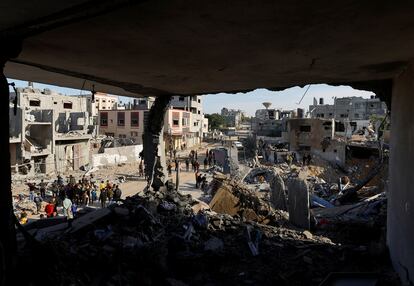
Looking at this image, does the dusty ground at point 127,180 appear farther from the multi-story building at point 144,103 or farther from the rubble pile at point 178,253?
the multi-story building at point 144,103

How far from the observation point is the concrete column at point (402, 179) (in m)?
5.00

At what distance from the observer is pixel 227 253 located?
678cm

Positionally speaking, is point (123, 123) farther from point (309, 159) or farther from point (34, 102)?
point (309, 159)

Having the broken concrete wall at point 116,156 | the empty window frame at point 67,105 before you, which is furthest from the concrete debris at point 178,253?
the empty window frame at point 67,105

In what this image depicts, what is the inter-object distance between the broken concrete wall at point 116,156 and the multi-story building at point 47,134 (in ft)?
3.84

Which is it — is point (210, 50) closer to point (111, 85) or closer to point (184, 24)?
point (184, 24)

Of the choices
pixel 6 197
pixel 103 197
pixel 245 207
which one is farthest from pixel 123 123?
pixel 6 197

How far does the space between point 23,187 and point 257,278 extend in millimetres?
22940

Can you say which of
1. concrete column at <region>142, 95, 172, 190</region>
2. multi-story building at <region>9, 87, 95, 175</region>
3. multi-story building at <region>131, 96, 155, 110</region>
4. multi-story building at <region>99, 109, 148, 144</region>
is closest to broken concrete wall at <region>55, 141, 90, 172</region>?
multi-story building at <region>9, 87, 95, 175</region>

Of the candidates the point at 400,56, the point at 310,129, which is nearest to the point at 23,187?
the point at 400,56

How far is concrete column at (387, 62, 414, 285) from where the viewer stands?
5.00 metres

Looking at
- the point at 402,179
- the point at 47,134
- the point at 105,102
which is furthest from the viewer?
the point at 105,102

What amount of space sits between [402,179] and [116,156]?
3402 cm

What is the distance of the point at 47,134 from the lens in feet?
102
